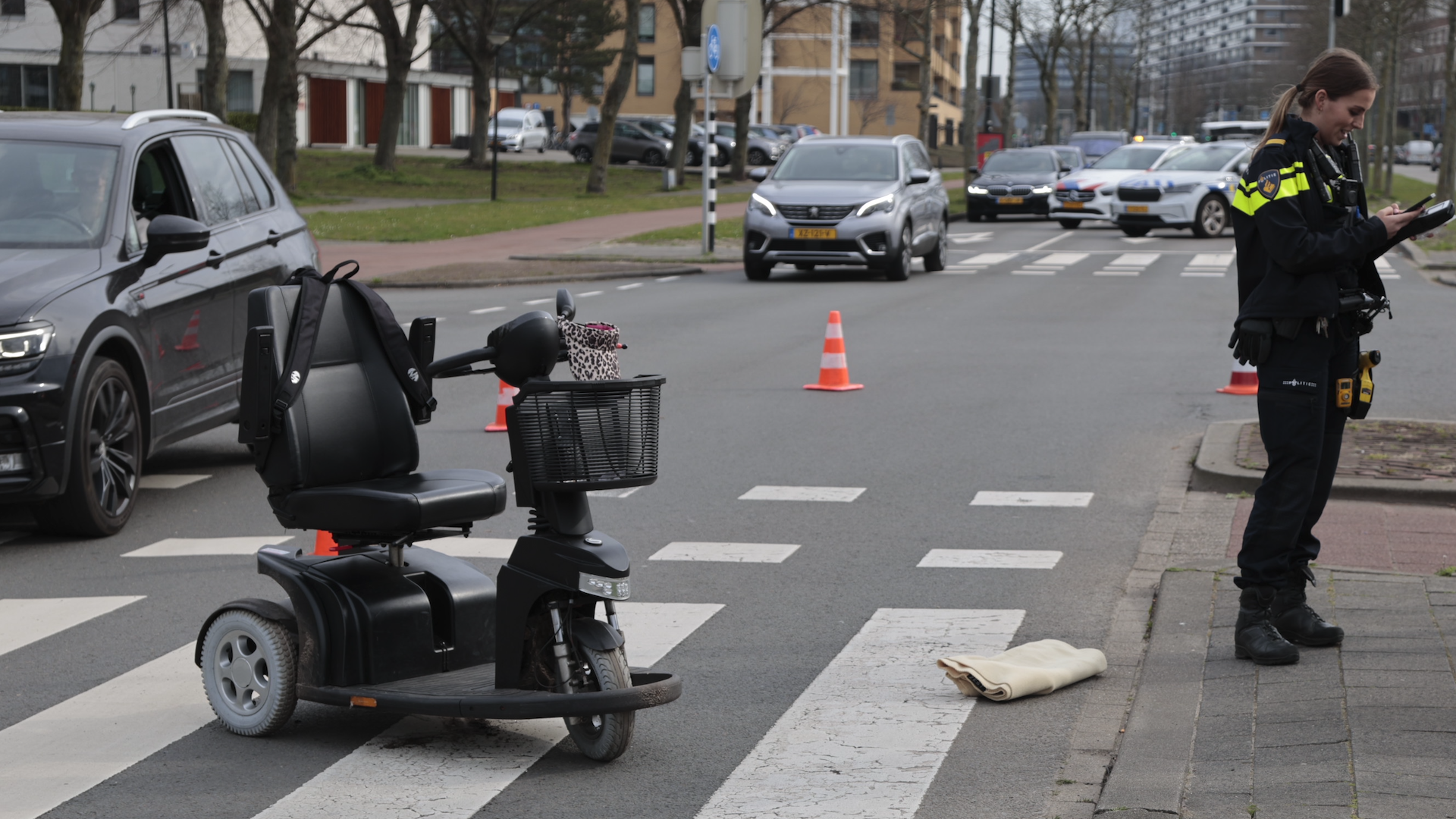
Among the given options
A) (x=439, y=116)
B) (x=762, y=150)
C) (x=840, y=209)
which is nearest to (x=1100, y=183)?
(x=840, y=209)

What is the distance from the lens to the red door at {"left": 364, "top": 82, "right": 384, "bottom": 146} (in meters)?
75.7

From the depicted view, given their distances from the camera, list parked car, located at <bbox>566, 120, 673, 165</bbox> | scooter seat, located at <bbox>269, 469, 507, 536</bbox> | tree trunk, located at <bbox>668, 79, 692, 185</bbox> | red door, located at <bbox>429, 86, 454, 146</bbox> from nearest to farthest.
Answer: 1. scooter seat, located at <bbox>269, 469, 507, 536</bbox>
2. tree trunk, located at <bbox>668, 79, 692, 185</bbox>
3. parked car, located at <bbox>566, 120, 673, 165</bbox>
4. red door, located at <bbox>429, 86, 454, 146</bbox>

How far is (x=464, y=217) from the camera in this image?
34.4 meters

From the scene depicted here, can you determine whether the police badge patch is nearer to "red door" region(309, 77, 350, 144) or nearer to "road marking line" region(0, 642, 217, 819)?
"road marking line" region(0, 642, 217, 819)

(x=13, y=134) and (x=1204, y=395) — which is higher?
(x=13, y=134)

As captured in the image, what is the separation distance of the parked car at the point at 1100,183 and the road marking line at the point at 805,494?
25.9 metres

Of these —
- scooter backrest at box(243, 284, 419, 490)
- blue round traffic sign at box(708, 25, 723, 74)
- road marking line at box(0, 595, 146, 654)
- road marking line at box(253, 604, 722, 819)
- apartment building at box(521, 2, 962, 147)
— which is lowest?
road marking line at box(253, 604, 722, 819)

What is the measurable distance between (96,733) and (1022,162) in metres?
36.4

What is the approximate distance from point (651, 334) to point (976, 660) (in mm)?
10729

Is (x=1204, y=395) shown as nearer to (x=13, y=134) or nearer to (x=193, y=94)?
(x=13, y=134)

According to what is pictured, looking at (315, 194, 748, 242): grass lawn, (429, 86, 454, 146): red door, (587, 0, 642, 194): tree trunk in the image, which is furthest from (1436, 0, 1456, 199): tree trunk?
(429, 86, 454, 146): red door

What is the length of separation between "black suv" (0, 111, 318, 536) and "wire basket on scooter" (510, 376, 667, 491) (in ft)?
12.4

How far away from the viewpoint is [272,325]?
4.82 metres

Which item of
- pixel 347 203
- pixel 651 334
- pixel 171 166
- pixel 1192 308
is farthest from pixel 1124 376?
pixel 347 203
